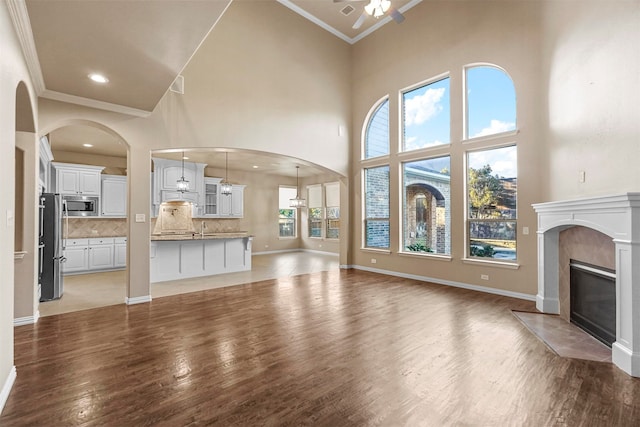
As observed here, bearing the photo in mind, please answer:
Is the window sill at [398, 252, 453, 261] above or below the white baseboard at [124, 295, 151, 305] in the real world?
above

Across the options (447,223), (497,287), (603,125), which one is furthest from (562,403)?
(447,223)

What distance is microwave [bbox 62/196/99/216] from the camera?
292 inches

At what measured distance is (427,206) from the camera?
6422 millimetres

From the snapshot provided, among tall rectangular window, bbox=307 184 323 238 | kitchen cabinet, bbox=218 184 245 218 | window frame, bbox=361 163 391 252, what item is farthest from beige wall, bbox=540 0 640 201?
kitchen cabinet, bbox=218 184 245 218

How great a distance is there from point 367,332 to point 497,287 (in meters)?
3.08

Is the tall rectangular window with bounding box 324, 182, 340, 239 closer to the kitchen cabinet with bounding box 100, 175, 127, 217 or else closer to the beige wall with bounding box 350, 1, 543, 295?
the beige wall with bounding box 350, 1, 543, 295

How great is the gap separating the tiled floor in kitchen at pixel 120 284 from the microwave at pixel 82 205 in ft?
5.12

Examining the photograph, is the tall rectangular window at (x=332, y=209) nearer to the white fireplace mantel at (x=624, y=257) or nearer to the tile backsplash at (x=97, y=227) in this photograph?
the tile backsplash at (x=97, y=227)

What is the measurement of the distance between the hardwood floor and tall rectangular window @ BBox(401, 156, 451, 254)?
203cm

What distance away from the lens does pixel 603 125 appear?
3.27 meters

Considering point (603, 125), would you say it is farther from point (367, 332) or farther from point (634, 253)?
point (367, 332)

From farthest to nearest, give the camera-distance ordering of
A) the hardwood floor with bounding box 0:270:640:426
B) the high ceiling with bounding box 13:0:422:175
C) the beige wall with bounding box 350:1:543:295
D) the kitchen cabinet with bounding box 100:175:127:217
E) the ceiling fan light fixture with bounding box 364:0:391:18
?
1. the kitchen cabinet with bounding box 100:175:127:217
2. the beige wall with bounding box 350:1:543:295
3. the ceiling fan light fixture with bounding box 364:0:391:18
4. the high ceiling with bounding box 13:0:422:175
5. the hardwood floor with bounding box 0:270:640:426

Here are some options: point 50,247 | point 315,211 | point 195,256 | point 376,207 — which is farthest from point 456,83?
point 50,247

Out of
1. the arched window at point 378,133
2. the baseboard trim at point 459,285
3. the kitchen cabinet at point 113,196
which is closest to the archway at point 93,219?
the kitchen cabinet at point 113,196
